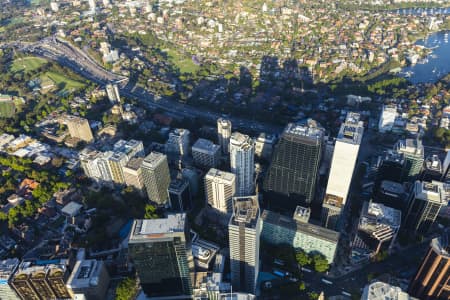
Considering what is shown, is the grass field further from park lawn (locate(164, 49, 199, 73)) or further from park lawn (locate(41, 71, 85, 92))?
park lawn (locate(164, 49, 199, 73))

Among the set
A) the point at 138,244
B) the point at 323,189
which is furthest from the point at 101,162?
the point at 323,189

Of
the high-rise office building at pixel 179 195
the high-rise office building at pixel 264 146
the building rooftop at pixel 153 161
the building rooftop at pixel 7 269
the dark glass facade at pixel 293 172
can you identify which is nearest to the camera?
the building rooftop at pixel 7 269

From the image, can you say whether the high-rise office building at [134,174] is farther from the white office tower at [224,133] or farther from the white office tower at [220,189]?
the white office tower at [224,133]

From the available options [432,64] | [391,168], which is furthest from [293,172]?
[432,64]

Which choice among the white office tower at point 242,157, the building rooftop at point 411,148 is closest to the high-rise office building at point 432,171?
the building rooftop at point 411,148

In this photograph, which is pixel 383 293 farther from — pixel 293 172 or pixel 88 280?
pixel 88 280
